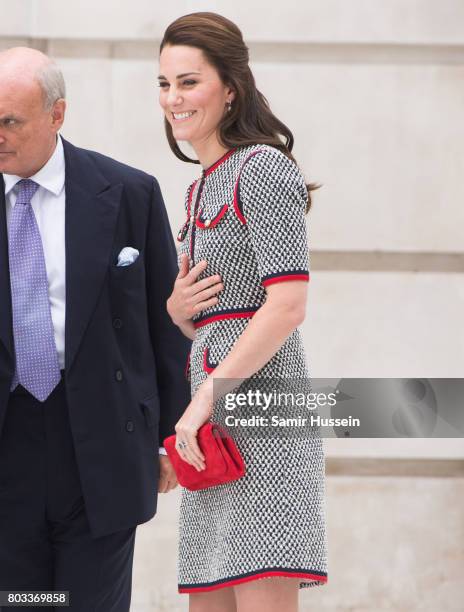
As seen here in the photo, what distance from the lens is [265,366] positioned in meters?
2.54

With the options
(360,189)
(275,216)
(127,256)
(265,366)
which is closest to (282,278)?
(275,216)

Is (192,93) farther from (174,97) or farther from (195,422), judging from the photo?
(195,422)

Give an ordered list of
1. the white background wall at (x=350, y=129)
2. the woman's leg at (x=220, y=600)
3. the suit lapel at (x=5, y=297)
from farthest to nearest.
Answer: the white background wall at (x=350, y=129), the suit lapel at (x=5, y=297), the woman's leg at (x=220, y=600)

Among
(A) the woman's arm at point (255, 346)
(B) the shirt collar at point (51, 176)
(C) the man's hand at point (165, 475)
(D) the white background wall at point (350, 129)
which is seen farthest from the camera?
(D) the white background wall at point (350, 129)

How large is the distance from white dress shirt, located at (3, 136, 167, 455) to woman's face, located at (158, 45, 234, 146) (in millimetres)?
511

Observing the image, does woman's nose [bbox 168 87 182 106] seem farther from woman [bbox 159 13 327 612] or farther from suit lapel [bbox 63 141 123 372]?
suit lapel [bbox 63 141 123 372]

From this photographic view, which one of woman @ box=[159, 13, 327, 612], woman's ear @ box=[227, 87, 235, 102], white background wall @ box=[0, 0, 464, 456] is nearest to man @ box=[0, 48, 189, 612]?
woman @ box=[159, 13, 327, 612]

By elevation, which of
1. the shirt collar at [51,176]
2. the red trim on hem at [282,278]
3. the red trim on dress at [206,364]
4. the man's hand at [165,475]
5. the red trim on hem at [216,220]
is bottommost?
the man's hand at [165,475]

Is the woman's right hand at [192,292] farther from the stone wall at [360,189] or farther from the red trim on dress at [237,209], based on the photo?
the stone wall at [360,189]

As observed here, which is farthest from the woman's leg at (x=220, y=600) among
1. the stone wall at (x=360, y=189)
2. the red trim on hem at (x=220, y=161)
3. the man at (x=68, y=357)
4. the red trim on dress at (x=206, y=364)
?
the stone wall at (x=360, y=189)

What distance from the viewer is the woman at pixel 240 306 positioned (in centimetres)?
243

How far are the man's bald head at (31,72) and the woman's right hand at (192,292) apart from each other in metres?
0.68

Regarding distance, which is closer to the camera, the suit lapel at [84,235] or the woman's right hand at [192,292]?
the woman's right hand at [192,292]

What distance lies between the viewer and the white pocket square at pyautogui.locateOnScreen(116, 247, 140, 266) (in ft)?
9.83
